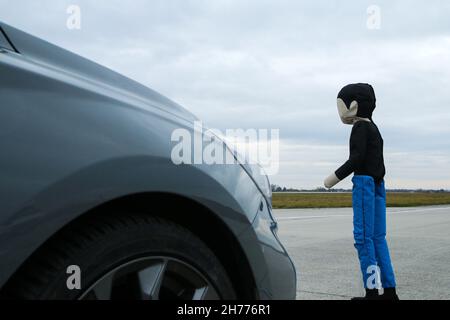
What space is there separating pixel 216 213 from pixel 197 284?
10.3 inches

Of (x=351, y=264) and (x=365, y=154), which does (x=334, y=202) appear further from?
(x=365, y=154)

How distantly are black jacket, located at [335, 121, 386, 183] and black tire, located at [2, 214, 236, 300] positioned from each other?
2.35 m

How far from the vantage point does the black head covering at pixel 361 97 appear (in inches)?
164

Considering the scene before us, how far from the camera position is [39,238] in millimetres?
1455

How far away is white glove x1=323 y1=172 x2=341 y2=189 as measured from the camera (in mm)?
4129

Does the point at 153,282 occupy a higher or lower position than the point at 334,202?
lower

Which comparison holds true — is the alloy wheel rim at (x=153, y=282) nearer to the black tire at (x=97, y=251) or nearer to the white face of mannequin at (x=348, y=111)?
the black tire at (x=97, y=251)

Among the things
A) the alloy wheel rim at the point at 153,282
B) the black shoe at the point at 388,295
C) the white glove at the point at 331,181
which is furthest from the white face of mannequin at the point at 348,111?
the alloy wheel rim at the point at 153,282

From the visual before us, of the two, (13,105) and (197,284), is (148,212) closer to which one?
(197,284)

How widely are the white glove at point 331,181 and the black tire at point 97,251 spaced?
2.47m

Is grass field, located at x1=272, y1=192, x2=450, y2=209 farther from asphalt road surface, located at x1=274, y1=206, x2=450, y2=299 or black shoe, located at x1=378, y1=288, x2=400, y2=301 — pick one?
black shoe, located at x1=378, y1=288, x2=400, y2=301

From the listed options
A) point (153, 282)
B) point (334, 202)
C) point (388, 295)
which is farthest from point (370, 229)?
point (334, 202)

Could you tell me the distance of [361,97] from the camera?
4.16 metres

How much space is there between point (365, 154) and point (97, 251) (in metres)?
2.80
